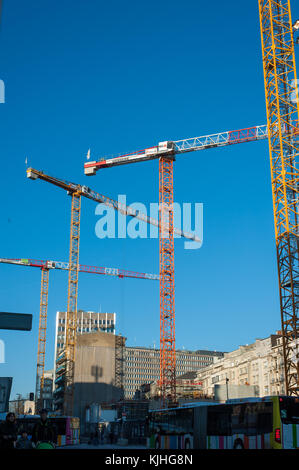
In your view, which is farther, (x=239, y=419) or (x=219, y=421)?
(x=219, y=421)

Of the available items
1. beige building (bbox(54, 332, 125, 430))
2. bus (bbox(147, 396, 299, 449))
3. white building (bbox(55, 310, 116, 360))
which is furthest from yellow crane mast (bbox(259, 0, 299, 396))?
white building (bbox(55, 310, 116, 360))

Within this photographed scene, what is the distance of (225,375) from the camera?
9812 centimetres

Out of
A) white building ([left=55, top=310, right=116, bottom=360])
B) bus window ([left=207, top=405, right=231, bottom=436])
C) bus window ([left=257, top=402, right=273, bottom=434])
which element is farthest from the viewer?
white building ([left=55, top=310, right=116, bottom=360])

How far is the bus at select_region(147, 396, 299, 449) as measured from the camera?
78.4 feet

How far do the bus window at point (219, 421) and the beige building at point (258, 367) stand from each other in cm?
4097

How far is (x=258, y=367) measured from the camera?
3305 inches

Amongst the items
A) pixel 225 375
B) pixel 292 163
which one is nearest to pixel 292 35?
pixel 292 163

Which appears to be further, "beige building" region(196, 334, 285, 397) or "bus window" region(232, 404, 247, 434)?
"beige building" region(196, 334, 285, 397)

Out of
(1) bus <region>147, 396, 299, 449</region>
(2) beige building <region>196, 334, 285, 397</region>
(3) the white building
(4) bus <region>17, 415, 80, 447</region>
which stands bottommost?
(4) bus <region>17, 415, 80, 447</region>

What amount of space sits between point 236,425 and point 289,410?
335 cm

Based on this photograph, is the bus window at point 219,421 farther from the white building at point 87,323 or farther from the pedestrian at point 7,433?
the white building at point 87,323

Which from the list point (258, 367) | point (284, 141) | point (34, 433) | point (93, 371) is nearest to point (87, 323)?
point (93, 371)

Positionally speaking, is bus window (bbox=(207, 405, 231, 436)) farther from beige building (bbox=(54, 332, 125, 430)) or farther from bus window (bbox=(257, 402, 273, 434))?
beige building (bbox=(54, 332, 125, 430))

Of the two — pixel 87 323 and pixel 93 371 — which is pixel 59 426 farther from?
pixel 87 323
